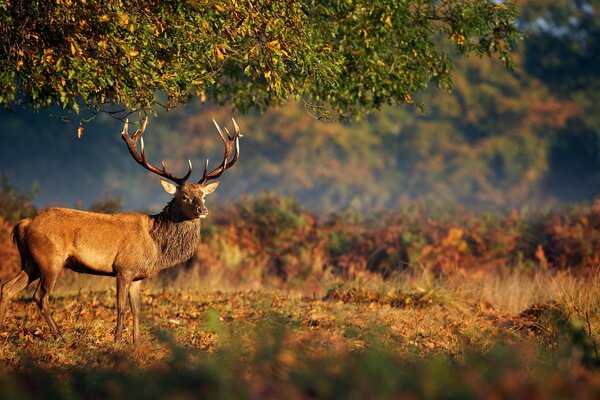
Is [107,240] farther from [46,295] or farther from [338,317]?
[338,317]

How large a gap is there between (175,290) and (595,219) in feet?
33.4

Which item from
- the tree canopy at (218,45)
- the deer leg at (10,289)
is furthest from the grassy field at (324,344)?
the tree canopy at (218,45)

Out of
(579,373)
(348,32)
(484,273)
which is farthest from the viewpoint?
(484,273)

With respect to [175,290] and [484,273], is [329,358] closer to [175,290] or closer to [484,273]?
Result: [175,290]

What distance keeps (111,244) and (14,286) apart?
45.0 inches

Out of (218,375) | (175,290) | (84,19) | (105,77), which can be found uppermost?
(84,19)

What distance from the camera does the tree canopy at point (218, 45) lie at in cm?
944

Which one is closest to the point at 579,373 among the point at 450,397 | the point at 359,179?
the point at 450,397

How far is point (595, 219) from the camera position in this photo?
18734mm

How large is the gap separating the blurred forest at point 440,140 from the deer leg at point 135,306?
126 ft

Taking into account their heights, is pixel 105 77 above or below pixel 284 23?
below

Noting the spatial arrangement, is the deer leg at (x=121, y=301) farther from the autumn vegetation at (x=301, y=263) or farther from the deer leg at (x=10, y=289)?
the deer leg at (x=10, y=289)

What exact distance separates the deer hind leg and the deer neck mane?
1430 millimetres

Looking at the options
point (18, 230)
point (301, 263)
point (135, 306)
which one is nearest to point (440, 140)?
point (301, 263)
